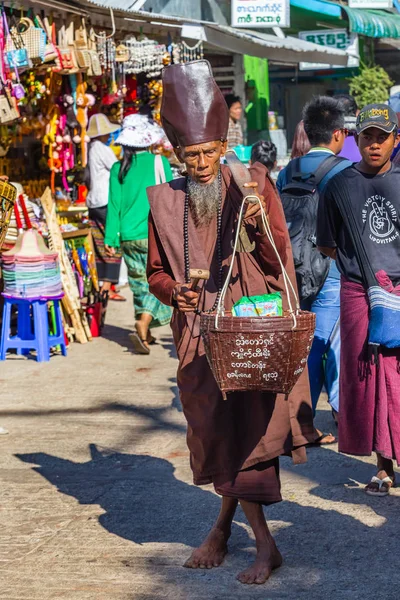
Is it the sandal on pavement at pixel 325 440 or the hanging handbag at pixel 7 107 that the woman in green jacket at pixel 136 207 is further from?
the sandal on pavement at pixel 325 440

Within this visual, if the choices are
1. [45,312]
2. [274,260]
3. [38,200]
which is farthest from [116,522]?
[38,200]

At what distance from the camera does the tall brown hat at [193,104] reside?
402 centimetres

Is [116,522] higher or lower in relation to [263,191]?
lower

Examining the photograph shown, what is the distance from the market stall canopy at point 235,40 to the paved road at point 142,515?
479 cm

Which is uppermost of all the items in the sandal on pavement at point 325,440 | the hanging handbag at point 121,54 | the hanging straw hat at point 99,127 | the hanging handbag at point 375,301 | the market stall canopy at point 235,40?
the market stall canopy at point 235,40

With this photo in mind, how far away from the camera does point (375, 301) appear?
4.80m

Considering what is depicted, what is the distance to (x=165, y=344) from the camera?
9.66m

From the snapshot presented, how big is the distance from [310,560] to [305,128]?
9.34ft

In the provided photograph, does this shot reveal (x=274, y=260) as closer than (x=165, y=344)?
Yes

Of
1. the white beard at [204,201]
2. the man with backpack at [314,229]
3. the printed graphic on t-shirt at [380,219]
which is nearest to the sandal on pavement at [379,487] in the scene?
the man with backpack at [314,229]

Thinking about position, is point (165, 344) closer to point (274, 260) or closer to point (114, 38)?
point (114, 38)

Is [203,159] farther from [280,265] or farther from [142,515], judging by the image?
[142,515]

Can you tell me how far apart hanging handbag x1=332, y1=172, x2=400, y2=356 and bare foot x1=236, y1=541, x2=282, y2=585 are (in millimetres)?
1135

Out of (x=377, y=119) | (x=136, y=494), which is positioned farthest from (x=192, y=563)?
(x=377, y=119)
